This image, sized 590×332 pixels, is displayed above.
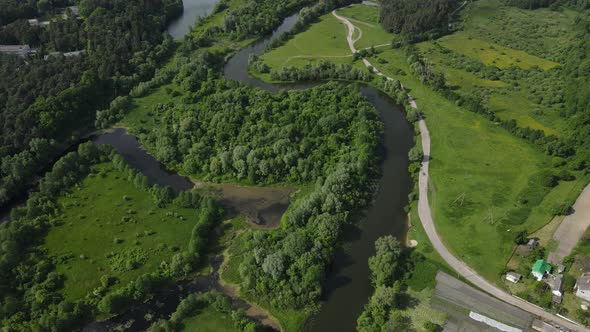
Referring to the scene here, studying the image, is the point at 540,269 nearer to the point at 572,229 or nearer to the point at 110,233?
the point at 572,229

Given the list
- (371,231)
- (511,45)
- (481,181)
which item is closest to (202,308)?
(371,231)

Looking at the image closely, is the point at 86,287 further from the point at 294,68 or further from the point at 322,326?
the point at 294,68

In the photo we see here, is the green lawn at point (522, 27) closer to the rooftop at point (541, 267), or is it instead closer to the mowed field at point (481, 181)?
the mowed field at point (481, 181)

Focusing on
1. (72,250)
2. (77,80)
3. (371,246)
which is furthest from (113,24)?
(371,246)

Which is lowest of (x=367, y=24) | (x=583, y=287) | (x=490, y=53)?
(x=583, y=287)

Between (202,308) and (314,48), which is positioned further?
(314,48)

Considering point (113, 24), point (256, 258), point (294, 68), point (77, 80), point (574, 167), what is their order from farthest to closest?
1. point (113, 24)
2. point (294, 68)
3. point (77, 80)
4. point (574, 167)
5. point (256, 258)

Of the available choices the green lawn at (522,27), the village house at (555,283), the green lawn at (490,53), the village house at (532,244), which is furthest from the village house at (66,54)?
the village house at (555,283)
